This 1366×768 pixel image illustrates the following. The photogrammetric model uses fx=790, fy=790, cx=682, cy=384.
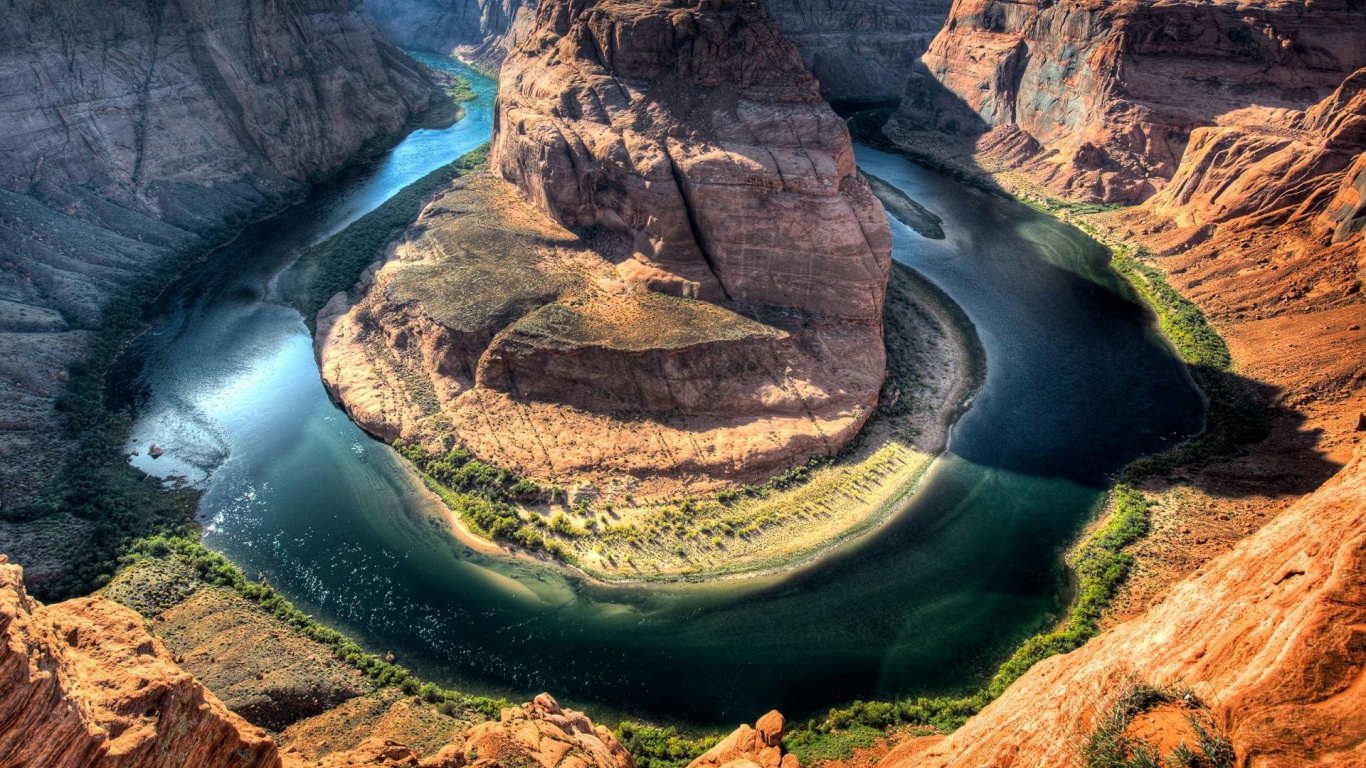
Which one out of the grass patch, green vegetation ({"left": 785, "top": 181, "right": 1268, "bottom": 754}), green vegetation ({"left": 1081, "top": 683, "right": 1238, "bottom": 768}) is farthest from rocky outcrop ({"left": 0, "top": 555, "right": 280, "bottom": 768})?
green vegetation ({"left": 785, "top": 181, "right": 1268, "bottom": 754})

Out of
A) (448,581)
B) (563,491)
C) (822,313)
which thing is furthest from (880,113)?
(448,581)

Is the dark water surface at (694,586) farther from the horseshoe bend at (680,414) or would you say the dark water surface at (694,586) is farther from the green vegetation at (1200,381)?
the green vegetation at (1200,381)

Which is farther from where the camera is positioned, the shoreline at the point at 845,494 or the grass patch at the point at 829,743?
the shoreline at the point at 845,494

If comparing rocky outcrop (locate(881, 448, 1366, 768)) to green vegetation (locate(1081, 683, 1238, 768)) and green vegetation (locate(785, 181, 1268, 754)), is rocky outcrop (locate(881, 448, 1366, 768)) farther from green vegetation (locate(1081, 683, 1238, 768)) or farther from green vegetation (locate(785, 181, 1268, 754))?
green vegetation (locate(785, 181, 1268, 754))

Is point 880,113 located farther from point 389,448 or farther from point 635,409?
point 389,448

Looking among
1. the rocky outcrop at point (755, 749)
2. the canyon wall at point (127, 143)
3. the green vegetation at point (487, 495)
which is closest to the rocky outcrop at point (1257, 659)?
the rocky outcrop at point (755, 749)

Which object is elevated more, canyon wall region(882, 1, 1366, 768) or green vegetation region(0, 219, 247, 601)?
canyon wall region(882, 1, 1366, 768)
